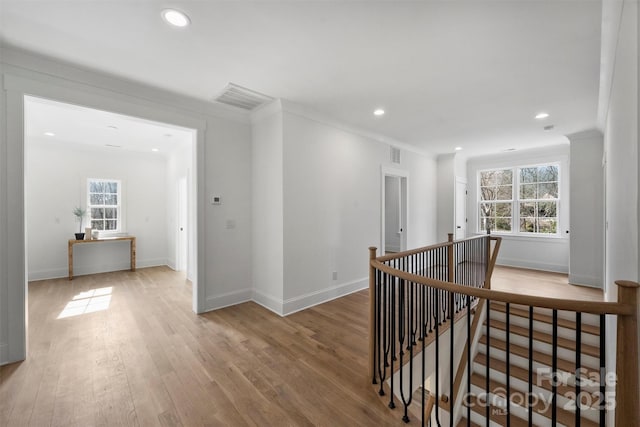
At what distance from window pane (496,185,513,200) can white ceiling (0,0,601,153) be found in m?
3.28

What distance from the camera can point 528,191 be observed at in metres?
6.36

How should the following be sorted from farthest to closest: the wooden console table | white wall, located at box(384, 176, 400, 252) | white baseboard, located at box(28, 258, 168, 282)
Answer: white wall, located at box(384, 176, 400, 252) < the wooden console table < white baseboard, located at box(28, 258, 168, 282)

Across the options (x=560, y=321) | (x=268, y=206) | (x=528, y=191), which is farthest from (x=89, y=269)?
(x=528, y=191)

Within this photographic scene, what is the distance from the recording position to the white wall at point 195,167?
2.39 metres

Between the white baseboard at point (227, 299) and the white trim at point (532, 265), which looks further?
the white trim at point (532, 265)

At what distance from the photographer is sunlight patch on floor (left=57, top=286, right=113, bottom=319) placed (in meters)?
3.57

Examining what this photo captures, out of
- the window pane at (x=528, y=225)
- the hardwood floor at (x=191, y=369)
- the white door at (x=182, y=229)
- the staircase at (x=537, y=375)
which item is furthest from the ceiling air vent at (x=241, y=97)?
the window pane at (x=528, y=225)

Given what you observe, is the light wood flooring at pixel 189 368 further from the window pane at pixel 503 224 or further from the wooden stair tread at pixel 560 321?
the window pane at pixel 503 224

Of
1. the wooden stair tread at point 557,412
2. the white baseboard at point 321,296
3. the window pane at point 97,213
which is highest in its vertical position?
the window pane at point 97,213

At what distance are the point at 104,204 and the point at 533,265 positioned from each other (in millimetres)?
10002

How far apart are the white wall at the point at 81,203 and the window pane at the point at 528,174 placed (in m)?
8.94

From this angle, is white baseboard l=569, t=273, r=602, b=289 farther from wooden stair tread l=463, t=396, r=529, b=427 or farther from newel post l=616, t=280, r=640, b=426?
newel post l=616, t=280, r=640, b=426

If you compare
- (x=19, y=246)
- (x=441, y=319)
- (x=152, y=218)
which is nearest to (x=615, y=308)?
(x=441, y=319)

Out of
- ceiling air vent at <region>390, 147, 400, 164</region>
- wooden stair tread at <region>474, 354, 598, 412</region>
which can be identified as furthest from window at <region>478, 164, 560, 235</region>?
wooden stair tread at <region>474, 354, 598, 412</region>
